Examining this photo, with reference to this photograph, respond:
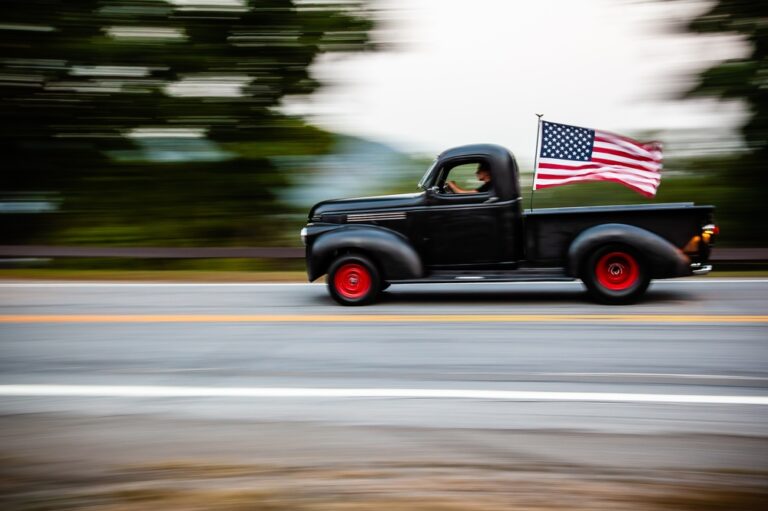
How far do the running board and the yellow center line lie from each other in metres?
0.62

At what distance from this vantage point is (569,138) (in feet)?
28.5

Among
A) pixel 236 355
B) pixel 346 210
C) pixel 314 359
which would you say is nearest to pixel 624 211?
pixel 346 210

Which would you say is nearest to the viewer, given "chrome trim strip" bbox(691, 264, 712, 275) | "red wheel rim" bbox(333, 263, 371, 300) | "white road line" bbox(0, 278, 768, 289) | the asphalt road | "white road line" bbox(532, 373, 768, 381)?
the asphalt road

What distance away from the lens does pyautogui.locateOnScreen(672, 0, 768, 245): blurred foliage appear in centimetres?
1377

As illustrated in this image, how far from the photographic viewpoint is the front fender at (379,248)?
880cm

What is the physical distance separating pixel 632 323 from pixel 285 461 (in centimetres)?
465

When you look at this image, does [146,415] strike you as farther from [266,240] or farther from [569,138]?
[266,240]

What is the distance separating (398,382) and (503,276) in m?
3.43

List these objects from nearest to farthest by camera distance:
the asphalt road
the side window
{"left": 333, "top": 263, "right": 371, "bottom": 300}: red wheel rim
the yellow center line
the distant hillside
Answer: the asphalt road
the yellow center line
the side window
{"left": 333, "top": 263, "right": 371, "bottom": 300}: red wheel rim
the distant hillside

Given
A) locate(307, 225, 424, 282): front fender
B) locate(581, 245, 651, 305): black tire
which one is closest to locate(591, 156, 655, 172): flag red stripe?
locate(581, 245, 651, 305): black tire

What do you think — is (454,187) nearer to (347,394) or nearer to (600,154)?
(600,154)

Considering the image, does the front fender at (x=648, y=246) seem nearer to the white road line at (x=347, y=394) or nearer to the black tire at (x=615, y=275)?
the black tire at (x=615, y=275)

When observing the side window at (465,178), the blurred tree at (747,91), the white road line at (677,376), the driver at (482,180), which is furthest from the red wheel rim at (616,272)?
the blurred tree at (747,91)

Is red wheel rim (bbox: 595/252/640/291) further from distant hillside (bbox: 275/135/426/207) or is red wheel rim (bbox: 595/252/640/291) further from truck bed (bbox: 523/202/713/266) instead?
distant hillside (bbox: 275/135/426/207)
